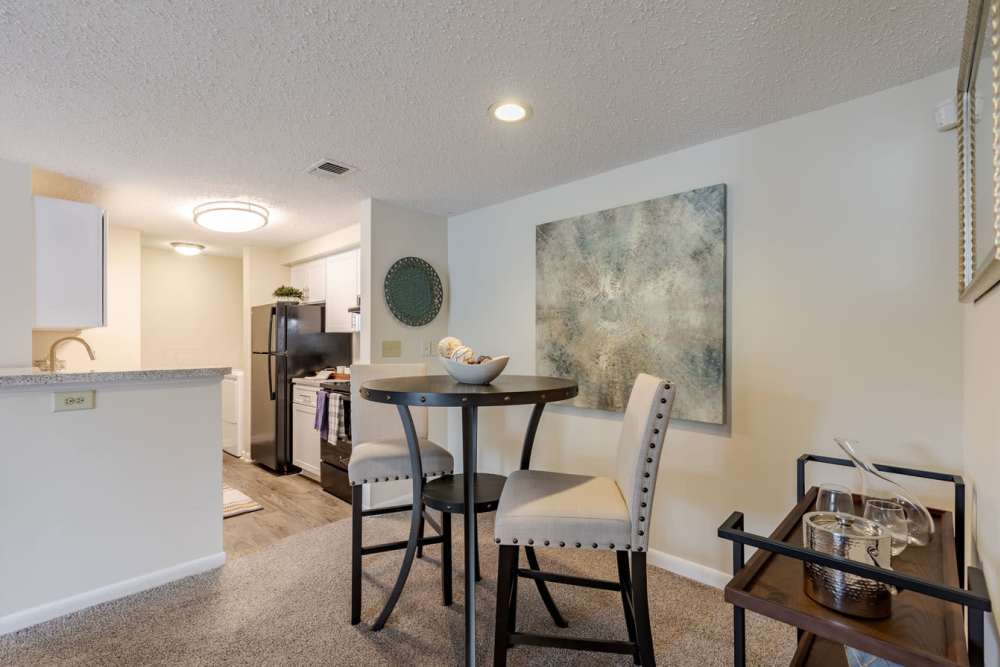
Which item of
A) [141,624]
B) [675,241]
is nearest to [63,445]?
[141,624]

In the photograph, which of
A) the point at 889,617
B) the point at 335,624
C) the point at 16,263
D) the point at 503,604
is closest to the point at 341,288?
the point at 16,263

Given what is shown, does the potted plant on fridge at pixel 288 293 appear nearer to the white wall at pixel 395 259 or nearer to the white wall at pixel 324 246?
the white wall at pixel 324 246

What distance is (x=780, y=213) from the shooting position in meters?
2.10

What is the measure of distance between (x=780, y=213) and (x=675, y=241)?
47 centimetres

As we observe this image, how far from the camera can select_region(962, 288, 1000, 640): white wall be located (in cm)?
99

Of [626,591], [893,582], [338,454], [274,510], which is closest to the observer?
[893,582]

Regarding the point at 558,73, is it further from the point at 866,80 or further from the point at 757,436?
the point at 757,436

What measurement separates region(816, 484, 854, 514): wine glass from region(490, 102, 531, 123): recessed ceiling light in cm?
173

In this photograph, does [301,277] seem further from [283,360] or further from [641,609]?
[641,609]

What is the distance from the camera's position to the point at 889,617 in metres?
0.88

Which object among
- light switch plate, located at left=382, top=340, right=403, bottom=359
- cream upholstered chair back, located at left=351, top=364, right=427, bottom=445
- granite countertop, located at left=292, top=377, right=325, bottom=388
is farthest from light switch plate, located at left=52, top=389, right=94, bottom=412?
granite countertop, located at left=292, top=377, right=325, bottom=388

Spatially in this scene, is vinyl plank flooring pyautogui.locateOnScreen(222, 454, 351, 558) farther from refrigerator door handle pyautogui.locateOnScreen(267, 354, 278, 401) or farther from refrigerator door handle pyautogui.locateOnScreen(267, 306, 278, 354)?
refrigerator door handle pyautogui.locateOnScreen(267, 306, 278, 354)

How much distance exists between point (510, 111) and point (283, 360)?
3338 millimetres

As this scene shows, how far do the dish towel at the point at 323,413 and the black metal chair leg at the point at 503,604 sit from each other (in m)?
2.61
